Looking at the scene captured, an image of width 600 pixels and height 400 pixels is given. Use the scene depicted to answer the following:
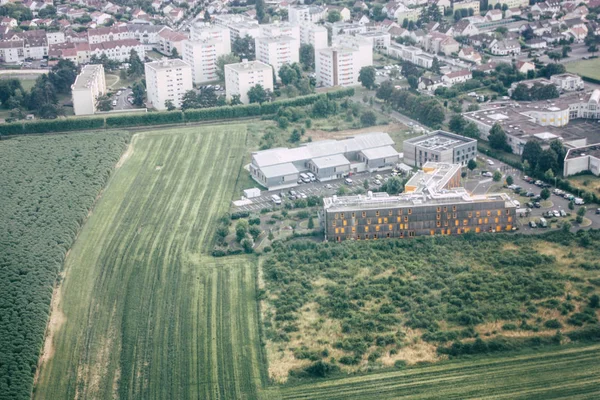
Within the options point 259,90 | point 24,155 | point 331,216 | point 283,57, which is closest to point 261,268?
point 331,216

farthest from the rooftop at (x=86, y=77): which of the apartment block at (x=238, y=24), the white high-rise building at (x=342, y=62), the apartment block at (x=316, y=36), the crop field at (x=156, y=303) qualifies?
the apartment block at (x=316, y=36)

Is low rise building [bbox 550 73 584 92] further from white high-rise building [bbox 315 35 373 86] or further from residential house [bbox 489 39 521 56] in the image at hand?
white high-rise building [bbox 315 35 373 86]

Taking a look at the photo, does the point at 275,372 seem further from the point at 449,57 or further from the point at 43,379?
the point at 449,57

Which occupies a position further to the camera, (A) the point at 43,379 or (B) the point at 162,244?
(B) the point at 162,244

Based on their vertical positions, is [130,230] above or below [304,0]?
below

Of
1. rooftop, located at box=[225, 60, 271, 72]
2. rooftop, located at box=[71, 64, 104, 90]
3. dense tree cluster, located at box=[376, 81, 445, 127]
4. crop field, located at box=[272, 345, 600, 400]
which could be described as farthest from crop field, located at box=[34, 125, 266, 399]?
rooftop, located at box=[225, 60, 271, 72]

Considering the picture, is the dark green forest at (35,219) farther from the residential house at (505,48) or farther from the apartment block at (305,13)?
the apartment block at (305,13)

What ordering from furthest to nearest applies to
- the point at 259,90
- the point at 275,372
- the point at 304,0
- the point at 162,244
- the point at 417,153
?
the point at 304,0
the point at 259,90
the point at 417,153
the point at 162,244
the point at 275,372

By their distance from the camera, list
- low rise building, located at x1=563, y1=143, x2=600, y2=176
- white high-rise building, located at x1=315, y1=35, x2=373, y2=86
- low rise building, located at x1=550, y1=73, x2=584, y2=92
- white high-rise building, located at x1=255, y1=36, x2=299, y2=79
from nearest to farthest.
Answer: low rise building, located at x1=563, y1=143, x2=600, y2=176 < low rise building, located at x1=550, y1=73, x2=584, y2=92 < white high-rise building, located at x1=315, y1=35, x2=373, y2=86 < white high-rise building, located at x1=255, y1=36, x2=299, y2=79
